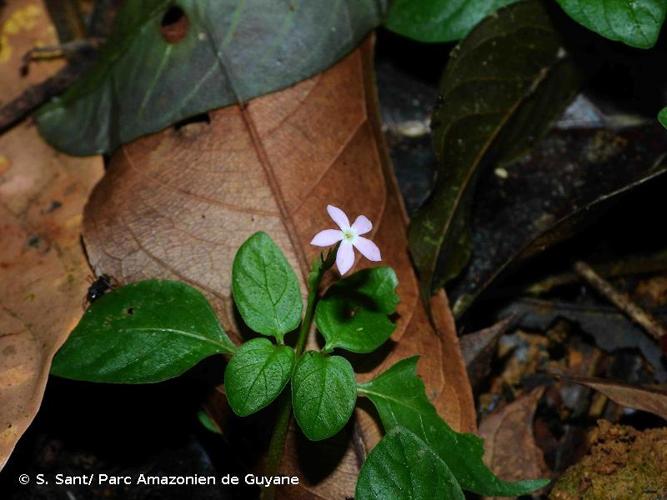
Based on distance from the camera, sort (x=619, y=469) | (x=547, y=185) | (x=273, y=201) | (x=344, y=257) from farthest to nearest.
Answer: (x=547, y=185)
(x=273, y=201)
(x=619, y=469)
(x=344, y=257)

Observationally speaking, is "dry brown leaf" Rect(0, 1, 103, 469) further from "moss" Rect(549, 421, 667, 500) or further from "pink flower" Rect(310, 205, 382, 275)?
"moss" Rect(549, 421, 667, 500)

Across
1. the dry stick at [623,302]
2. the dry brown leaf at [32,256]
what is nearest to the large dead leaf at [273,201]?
the dry brown leaf at [32,256]

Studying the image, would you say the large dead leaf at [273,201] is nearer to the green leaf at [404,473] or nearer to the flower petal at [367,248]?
the green leaf at [404,473]

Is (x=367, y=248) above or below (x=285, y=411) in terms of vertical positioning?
above

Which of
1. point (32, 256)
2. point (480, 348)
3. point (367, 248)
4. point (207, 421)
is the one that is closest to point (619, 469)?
point (480, 348)

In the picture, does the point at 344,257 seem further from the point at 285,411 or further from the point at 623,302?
the point at 623,302

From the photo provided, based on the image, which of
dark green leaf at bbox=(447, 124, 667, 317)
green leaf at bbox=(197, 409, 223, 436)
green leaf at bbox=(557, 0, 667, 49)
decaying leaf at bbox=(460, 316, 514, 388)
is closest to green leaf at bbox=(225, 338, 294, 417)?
green leaf at bbox=(197, 409, 223, 436)
